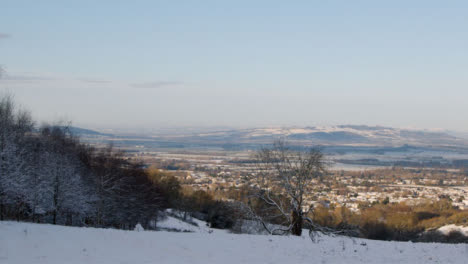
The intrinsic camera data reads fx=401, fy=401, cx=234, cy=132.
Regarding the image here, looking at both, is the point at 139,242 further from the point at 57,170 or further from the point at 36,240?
the point at 57,170

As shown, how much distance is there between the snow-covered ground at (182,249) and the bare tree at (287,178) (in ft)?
14.9

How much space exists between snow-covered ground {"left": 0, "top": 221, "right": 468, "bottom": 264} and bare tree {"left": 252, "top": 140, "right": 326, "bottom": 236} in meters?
4.54

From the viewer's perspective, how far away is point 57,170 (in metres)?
25.0

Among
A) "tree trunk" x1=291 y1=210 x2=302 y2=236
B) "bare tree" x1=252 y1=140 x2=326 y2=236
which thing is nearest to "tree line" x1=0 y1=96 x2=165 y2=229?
"bare tree" x1=252 y1=140 x2=326 y2=236

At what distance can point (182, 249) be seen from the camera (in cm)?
1388

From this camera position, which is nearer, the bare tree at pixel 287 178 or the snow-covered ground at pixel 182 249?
the snow-covered ground at pixel 182 249

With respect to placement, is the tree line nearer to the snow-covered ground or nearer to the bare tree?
the snow-covered ground

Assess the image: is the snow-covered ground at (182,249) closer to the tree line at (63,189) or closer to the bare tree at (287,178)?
the bare tree at (287,178)

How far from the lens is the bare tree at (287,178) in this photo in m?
21.8

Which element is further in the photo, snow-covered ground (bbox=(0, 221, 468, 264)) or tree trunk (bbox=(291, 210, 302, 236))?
tree trunk (bbox=(291, 210, 302, 236))

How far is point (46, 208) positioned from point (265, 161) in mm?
13685

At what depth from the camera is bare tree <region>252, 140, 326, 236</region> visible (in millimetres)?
21781

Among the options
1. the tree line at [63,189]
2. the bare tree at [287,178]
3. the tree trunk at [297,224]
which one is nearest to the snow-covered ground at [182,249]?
the tree trunk at [297,224]

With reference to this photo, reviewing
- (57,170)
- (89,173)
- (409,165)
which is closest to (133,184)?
(89,173)
